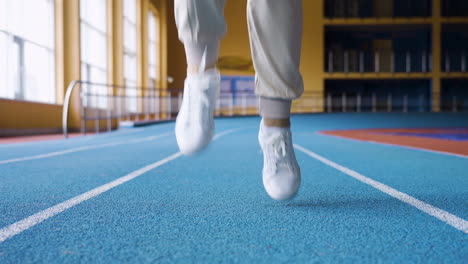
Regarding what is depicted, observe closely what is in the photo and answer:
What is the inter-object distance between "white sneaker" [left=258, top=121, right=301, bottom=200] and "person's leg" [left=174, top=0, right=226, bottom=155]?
0.26m

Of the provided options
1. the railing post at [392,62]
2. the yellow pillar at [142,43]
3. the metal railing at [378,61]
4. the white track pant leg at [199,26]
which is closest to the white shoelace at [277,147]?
the white track pant leg at [199,26]

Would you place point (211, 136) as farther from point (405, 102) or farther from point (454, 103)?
point (454, 103)

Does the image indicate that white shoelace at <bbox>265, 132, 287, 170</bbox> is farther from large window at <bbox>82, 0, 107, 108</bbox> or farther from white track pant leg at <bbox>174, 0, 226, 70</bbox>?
large window at <bbox>82, 0, 107, 108</bbox>

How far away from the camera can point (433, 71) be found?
1955 centimetres

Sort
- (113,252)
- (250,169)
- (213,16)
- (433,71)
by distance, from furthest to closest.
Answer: (433,71)
(250,169)
(213,16)
(113,252)

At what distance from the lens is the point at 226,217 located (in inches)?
61.0

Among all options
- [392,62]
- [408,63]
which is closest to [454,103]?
[408,63]

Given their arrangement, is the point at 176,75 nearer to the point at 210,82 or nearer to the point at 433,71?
the point at 433,71

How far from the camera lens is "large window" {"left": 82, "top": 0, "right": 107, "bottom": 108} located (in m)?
12.6

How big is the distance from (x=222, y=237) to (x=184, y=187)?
1.00m

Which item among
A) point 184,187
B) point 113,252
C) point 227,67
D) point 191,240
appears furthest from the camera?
point 227,67

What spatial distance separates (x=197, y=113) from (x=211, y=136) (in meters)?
0.12

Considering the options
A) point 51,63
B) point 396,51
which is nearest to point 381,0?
point 396,51

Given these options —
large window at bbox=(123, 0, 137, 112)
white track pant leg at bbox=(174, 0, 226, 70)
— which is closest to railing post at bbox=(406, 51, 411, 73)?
large window at bbox=(123, 0, 137, 112)
